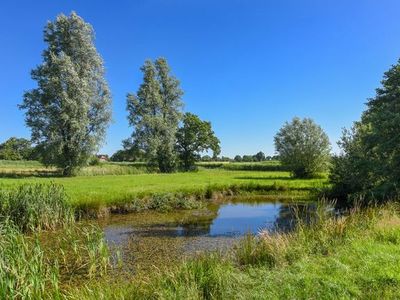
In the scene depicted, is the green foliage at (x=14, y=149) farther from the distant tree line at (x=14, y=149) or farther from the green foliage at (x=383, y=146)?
the green foliage at (x=383, y=146)

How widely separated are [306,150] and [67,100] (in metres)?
26.6

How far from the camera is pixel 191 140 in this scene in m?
66.1

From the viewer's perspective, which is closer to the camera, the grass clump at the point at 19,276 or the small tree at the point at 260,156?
the grass clump at the point at 19,276

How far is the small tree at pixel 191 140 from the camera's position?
6631 cm

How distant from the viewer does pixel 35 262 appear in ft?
28.2

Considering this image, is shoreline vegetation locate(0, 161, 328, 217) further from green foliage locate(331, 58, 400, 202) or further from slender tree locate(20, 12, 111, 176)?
slender tree locate(20, 12, 111, 176)

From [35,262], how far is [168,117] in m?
52.7

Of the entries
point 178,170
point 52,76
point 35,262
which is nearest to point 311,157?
point 178,170

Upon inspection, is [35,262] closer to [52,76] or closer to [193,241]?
[193,241]

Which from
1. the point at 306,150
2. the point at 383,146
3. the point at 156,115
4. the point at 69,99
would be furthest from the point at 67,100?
the point at 383,146

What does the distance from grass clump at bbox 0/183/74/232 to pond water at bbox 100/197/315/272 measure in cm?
216

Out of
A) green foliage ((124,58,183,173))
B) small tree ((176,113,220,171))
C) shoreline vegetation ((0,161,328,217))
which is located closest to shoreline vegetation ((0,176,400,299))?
shoreline vegetation ((0,161,328,217))

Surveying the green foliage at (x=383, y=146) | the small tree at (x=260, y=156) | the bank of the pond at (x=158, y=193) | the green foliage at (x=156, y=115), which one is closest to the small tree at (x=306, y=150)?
the bank of the pond at (x=158, y=193)

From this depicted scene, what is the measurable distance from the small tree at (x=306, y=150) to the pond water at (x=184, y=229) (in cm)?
1830
